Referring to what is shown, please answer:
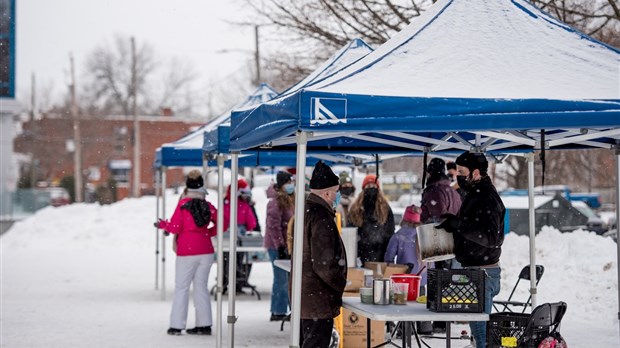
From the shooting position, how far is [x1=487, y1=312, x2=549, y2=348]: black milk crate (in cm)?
732

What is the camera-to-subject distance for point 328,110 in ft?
22.9

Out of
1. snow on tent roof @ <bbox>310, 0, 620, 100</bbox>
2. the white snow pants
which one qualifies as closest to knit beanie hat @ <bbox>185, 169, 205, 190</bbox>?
the white snow pants

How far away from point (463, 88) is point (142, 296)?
11.4 m

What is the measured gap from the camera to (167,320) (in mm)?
14227

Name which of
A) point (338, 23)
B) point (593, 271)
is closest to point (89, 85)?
point (338, 23)

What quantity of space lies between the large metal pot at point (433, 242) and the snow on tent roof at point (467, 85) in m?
0.91

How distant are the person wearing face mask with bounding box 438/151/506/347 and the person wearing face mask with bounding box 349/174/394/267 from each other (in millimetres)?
3507

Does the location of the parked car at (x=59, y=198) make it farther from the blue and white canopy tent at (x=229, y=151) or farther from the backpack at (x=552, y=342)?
the backpack at (x=552, y=342)

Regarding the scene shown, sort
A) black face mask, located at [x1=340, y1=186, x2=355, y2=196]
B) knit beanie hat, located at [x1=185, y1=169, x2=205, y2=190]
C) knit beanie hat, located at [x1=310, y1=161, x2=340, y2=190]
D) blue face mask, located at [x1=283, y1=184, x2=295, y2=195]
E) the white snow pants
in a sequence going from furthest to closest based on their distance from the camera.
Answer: black face mask, located at [x1=340, y1=186, x2=355, y2=196] → blue face mask, located at [x1=283, y1=184, x2=295, y2=195] → the white snow pants → knit beanie hat, located at [x1=185, y1=169, x2=205, y2=190] → knit beanie hat, located at [x1=310, y1=161, x2=340, y2=190]

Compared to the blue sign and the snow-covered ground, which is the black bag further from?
the blue sign

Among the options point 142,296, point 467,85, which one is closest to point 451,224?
point 467,85

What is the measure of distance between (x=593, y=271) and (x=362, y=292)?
909 centimetres

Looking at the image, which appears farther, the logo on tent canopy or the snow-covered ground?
the snow-covered ground

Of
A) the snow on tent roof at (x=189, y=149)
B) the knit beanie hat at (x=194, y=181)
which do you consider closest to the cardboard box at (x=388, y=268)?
the knit beanie hat at (x=194, y=181)
